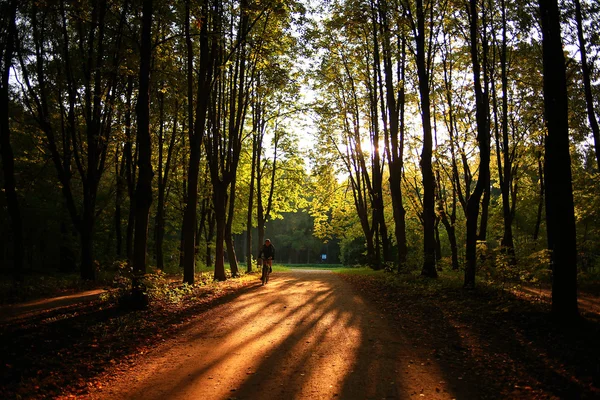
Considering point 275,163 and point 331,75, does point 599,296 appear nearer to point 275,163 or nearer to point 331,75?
point 331,75

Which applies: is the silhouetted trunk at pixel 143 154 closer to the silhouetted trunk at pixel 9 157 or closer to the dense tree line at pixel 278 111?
the dense tree line at pixel 278 111

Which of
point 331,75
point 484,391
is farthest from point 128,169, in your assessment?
point 484,391

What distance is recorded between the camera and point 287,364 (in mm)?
5945

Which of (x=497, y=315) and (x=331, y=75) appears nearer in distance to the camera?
(x=497, y=315)

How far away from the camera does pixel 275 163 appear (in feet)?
109

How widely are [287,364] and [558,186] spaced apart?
5863mm

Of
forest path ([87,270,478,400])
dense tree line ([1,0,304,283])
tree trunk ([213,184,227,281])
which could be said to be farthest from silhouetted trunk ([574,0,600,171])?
tree trunk ([213,184,227,281])

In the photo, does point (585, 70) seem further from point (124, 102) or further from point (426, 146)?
point (124, 102)

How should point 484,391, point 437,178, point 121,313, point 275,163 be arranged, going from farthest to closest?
point 275,163 → point 437,178 → point 121,313 → point 484,391

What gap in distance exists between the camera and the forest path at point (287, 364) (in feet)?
16.2

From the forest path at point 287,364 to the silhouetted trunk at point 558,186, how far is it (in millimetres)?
3031

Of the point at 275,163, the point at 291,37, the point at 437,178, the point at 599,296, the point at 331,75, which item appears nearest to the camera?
the point at 599,296

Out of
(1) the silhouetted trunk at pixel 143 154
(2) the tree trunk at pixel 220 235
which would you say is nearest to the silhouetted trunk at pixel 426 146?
(2) the tree trunk at pixel 220 235

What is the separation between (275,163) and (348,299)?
2158cm
